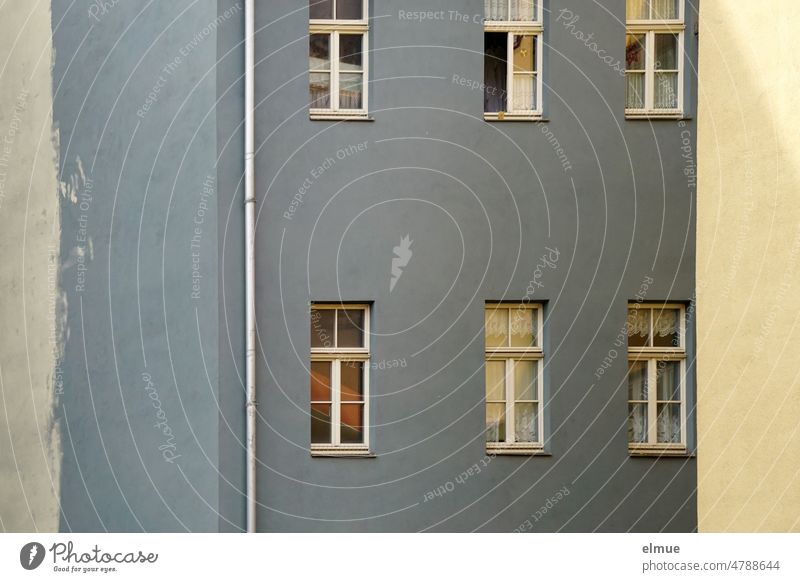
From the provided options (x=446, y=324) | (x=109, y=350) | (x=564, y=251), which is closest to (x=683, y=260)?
(x=564, y=251)

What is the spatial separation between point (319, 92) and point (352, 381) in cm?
271

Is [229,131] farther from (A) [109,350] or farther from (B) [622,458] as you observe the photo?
(B) [622,458]

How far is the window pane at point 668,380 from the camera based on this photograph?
15.6 m

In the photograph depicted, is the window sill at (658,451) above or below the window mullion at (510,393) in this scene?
below

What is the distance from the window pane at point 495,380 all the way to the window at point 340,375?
1134 millimetres

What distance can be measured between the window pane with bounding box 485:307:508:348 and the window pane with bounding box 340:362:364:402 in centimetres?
122

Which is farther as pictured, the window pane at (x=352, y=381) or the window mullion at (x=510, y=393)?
the window mullion at (x=510, y=393)

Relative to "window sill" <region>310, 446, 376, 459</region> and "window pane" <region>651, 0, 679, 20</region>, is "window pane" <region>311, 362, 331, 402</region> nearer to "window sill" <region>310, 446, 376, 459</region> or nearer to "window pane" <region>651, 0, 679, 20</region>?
"window sill" <region>310, 446, 376, 459</region>

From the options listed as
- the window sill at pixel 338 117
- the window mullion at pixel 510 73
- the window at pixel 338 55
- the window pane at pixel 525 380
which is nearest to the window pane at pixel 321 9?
the window at pixel 338 55

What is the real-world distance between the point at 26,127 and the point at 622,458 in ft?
23.5

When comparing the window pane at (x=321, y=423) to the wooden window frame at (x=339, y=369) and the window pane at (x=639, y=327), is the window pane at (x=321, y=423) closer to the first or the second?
the wooden window frame at (x=339, y=369)

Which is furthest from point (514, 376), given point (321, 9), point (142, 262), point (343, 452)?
point (321, 9)

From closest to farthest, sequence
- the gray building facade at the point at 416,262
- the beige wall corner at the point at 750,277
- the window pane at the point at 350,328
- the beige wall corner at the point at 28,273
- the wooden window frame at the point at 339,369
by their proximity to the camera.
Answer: the beige wall corner at the point at 750,277, the gray building facade at the point at 416,262, the wooden window frame at the point at 339,369, the window pane at the point at 350,328, the beige wall corner at the point at 28,273

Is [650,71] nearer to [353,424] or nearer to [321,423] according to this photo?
[353,424]
